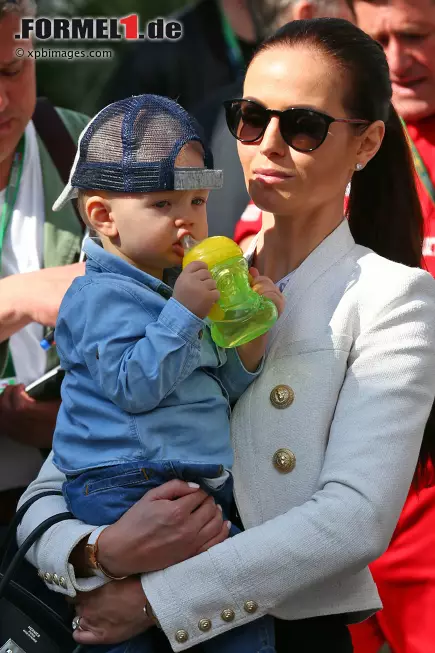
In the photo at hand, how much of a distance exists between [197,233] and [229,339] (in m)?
0.27

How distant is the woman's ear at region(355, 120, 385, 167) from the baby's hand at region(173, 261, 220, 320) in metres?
0.55

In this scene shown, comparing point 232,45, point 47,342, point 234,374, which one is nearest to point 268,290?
point 234,374

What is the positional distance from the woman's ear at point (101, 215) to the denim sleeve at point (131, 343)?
0.17m

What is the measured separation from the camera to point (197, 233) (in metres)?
2.43

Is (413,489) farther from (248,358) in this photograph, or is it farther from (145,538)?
(145,538)

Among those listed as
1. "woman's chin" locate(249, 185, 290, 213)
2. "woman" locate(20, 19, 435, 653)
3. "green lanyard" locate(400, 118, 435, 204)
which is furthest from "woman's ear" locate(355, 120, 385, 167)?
"green lanyard" locate(400, 118, 435, 204)

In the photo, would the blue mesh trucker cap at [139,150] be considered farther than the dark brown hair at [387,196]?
No

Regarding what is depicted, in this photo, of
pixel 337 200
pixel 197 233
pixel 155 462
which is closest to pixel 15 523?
pixel 155 462

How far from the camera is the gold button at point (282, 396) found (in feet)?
7.77

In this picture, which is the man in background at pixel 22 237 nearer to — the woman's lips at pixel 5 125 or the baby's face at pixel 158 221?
the woman's lips at pixel 5 125

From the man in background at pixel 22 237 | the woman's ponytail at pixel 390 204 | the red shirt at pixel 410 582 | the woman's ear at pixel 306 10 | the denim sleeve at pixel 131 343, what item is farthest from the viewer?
the woman's ear at pixel 306 10

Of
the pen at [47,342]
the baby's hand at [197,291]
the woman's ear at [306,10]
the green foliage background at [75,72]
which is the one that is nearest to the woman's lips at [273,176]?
the baby's hand at [197,291]

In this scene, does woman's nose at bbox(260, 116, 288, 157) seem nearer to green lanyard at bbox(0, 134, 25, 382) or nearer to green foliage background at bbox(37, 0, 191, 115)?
green lanyard at bbox(0, 134, 25, 382)

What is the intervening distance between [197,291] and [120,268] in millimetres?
251
